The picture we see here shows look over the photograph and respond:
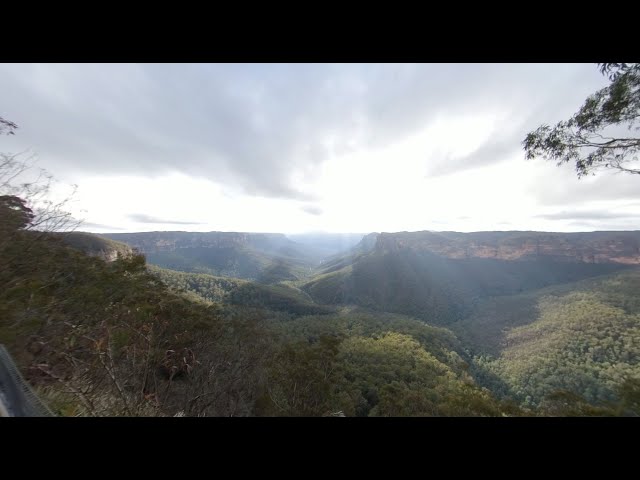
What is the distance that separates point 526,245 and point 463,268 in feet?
47.2

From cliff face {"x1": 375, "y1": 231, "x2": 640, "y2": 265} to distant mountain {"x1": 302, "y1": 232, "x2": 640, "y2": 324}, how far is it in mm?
96

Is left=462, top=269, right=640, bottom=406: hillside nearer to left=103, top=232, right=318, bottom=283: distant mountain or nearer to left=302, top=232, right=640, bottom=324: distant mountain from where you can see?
left=302, top=232, right=640, bottom=324: distant mountain

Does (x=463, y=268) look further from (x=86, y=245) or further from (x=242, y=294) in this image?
(x=86, y=245)

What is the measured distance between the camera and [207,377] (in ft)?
23.0

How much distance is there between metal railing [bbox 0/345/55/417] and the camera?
88cm

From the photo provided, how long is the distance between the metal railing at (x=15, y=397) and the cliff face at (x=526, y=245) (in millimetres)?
56522

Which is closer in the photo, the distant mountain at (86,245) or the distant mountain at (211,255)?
the distant mountain at (86,245)

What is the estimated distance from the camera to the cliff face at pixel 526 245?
4234 centimetres

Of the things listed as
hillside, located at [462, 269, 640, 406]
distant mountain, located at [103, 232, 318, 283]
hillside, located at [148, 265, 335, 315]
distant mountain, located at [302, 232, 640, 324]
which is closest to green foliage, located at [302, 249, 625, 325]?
distant mountain, located at [302, 232, 640, 324]

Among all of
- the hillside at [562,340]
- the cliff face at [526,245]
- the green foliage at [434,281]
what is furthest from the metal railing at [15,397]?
the cliff face at [526,245]

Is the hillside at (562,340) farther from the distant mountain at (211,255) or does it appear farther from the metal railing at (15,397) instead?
the distant mountain at (211,255)

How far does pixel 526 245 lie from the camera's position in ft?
166
